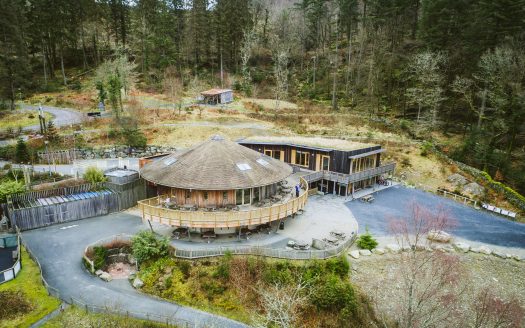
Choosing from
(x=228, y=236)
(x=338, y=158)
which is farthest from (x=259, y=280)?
(x=338, y=158)

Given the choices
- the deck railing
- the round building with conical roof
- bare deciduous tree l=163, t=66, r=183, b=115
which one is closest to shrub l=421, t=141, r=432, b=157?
the round building with conical roof

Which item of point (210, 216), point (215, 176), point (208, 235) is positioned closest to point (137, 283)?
point (208, 235)

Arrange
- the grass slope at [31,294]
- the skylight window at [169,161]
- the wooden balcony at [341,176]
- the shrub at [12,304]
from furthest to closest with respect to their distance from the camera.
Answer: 1. the wooden balcony at [341,176]
2. the skylight window at [169,161]
3. the shrub at [12,304]
4. the grass slope at [31,294]

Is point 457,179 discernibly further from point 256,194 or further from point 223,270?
point 223,270

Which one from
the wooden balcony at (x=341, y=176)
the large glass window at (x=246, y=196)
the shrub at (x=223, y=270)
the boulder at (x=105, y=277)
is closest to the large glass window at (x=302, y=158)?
the wooden balcony at (x=341, y=176)

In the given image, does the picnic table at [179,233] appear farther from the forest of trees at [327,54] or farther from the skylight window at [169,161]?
the forest of trees at [327,54]

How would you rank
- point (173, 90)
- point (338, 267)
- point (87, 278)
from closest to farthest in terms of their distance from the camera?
point (87, 278) → point (338, 267) → point (173, 90)
